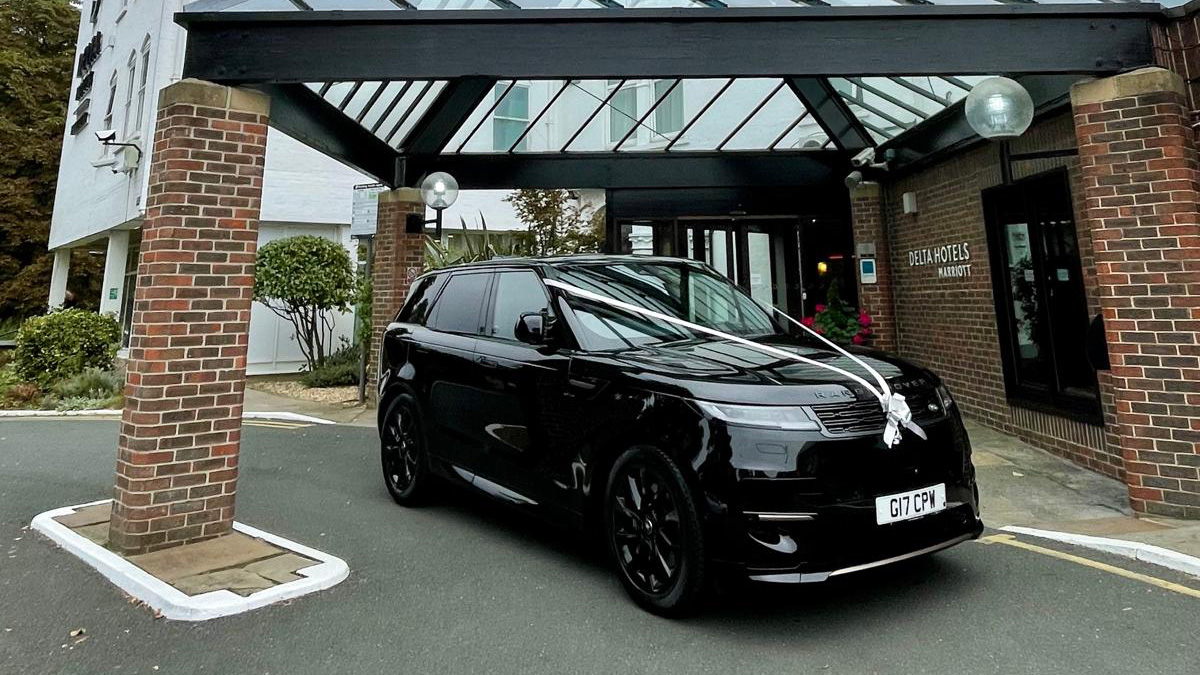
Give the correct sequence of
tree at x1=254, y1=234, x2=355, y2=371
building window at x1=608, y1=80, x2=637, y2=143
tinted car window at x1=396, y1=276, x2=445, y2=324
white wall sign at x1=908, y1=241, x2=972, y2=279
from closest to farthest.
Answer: tinted car window at x1=396, y1=276, x2=445, y2=324, white wall sign at x1=908, y1=241, x2=972, y2=279, building window at x1=608, y1=80, x2=637, y2=143, tree at x1=254, y1=234, x2=355, y2=371

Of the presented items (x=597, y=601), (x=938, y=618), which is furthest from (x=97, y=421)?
(x=938, y=618)

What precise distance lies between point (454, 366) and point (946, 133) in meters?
6.15

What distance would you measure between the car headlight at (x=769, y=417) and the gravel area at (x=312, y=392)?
28.4 feet

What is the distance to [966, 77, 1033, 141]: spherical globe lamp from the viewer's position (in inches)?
181

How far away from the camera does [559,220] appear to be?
13.0 metres

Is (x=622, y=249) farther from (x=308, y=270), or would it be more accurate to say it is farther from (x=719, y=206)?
(x=308, y=270)

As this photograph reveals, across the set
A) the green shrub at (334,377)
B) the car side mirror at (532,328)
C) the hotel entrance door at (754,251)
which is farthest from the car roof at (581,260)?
the green shrub at (334,377)

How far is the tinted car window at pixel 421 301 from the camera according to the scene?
4.83 metres

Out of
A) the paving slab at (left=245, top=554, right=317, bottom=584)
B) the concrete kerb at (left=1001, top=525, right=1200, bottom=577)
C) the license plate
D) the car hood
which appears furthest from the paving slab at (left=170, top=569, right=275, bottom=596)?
the concrete kerb at (left=1001, top=525, right=1200, bottom=577)

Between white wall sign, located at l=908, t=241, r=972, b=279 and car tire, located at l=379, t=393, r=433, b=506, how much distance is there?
617 cm

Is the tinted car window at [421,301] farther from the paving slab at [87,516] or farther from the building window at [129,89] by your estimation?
the building window at [129,89]

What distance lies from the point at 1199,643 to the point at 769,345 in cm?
215

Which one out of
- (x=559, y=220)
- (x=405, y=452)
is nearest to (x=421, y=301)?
(x=405, y=452)

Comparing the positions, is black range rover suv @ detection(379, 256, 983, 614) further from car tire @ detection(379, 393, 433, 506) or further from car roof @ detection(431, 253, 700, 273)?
car tire @ detection(379, 393, 433, 506)
